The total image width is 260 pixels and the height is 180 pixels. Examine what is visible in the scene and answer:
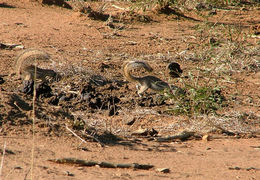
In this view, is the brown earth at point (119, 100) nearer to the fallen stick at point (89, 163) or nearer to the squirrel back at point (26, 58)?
the fallen stick at point (89, 163)

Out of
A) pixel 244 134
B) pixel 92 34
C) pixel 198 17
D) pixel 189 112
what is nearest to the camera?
pixel 244 134

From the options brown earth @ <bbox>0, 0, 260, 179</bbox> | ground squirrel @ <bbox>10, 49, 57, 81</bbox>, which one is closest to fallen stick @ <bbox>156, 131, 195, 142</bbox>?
brown earth @ <bbox>0, 0, 260, 179</bbox>

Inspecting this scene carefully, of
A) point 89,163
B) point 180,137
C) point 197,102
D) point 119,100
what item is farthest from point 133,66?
point 89,163

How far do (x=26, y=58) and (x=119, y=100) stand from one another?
1315 mm

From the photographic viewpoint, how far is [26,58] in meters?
6.74

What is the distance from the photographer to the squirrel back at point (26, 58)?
21.9ft

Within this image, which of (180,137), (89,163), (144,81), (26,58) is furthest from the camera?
(144,81)

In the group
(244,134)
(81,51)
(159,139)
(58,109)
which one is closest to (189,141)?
(159,139)

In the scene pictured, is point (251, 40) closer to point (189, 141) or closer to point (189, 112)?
point (189, 112)

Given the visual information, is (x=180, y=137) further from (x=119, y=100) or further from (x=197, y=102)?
(x=119, y=100)

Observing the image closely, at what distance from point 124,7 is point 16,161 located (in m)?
7.67

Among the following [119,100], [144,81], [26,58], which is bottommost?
[119,100]

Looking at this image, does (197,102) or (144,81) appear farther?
(144,81)

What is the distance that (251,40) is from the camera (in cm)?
984
